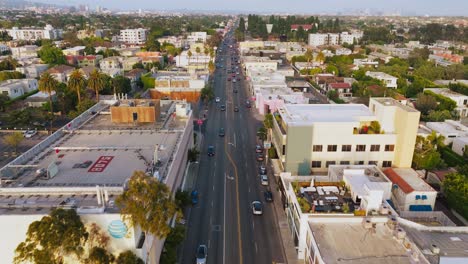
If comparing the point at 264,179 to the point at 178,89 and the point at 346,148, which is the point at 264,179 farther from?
the point at 178,89

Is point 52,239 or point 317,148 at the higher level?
point 52,239

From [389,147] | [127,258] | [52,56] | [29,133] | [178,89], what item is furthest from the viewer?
[52,56]

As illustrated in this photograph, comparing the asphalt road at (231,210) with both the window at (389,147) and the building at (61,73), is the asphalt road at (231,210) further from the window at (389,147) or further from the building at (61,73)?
the building at (61,73)

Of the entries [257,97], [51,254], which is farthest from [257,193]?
[257,97]

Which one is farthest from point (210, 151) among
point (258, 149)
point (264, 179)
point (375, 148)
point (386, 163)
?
point (386, 163)

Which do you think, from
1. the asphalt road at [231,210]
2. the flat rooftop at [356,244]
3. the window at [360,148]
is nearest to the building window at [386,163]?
the window at [360,148]

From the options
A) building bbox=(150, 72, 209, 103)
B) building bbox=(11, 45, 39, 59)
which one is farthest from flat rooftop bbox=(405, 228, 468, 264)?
building bbox=(11, 45, 39, 59)

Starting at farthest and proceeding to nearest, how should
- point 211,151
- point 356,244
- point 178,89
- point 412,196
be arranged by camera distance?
1. point 178,89
2. point 211,151
3. point 412,196
4. point 356,244

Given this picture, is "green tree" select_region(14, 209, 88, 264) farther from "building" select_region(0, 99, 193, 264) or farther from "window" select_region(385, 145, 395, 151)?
"window" select_region(385, 145, 395, 151)
